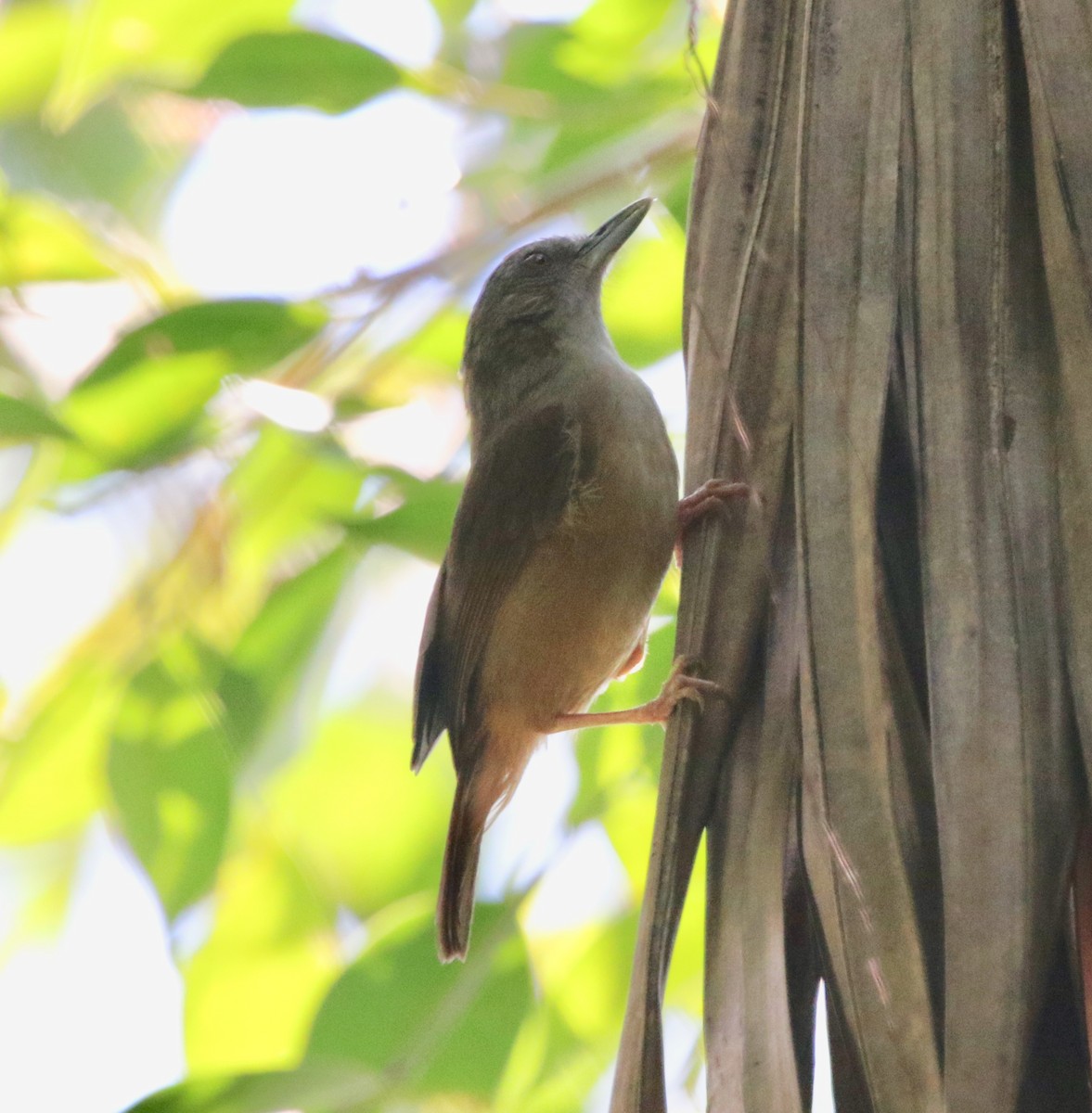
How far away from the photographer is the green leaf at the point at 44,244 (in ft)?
11.3

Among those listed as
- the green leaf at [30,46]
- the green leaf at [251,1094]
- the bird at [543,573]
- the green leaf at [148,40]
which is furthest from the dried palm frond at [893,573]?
the green leaf at [30,46]

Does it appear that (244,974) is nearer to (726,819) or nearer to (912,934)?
(726,819)

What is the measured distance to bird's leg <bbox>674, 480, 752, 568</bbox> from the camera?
200cm

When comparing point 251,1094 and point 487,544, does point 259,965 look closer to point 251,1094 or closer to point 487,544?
point 487,544

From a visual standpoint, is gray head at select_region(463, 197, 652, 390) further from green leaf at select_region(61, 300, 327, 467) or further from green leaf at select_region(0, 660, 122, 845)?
green leaf at select_region(0, 660, 122, 845)

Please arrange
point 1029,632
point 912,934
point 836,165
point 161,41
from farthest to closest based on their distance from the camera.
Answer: point 161,41, point 836,165, point 1029,632, point 912,934

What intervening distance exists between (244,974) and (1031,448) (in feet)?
7.63

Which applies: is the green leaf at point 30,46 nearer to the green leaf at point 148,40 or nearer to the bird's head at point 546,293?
the green leaf at point 148,40

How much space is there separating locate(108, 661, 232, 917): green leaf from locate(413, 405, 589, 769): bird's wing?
506 mm

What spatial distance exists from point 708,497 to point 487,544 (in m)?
1.47

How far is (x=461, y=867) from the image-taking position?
11.0ft

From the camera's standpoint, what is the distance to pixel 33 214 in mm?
3502

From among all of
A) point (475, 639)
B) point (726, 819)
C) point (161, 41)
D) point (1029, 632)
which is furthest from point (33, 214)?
point (1029, 632)

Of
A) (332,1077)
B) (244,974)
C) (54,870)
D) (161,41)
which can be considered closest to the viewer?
(332,1077)
